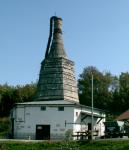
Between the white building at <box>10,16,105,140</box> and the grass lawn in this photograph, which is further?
the white building at <box>10,16,105,140</box>

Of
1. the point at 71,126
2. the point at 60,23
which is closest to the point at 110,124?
the point at 71,126

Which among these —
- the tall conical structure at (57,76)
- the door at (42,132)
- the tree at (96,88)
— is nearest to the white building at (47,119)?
the door at (42,132)

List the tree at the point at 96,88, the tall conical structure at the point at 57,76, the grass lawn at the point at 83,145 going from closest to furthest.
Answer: the grass lawn at the point at 83,145, the tall conical structure at the point at 57,76, the tree at the point at 96,88

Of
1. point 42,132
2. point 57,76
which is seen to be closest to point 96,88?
point 57,76

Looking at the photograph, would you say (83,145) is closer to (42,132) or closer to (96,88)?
(42,132)

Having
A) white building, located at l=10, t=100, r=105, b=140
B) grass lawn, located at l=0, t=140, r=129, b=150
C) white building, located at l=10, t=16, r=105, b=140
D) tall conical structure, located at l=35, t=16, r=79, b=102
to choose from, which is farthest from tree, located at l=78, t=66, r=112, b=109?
grass lawn, located at l=0, t=140, r=129, b=150

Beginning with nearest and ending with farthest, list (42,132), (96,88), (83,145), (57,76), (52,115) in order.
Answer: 1. (83,145)
2. (42,132)
3. (52,115)
4. (57,76)
5. (96,88)

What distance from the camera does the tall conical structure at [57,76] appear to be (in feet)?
127

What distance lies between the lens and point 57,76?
3984 cm

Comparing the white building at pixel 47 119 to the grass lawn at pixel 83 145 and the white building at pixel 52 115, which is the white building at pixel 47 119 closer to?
the white building at pixel 52 115

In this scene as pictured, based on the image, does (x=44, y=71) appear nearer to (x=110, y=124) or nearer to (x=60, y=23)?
(x=60, y=23)

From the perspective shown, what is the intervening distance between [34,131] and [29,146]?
7.15 m

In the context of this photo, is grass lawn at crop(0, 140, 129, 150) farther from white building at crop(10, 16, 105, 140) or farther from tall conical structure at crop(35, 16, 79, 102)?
tall conical structure at crop(35, 16, 79, 102)

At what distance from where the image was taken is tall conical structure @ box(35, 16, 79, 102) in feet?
127
